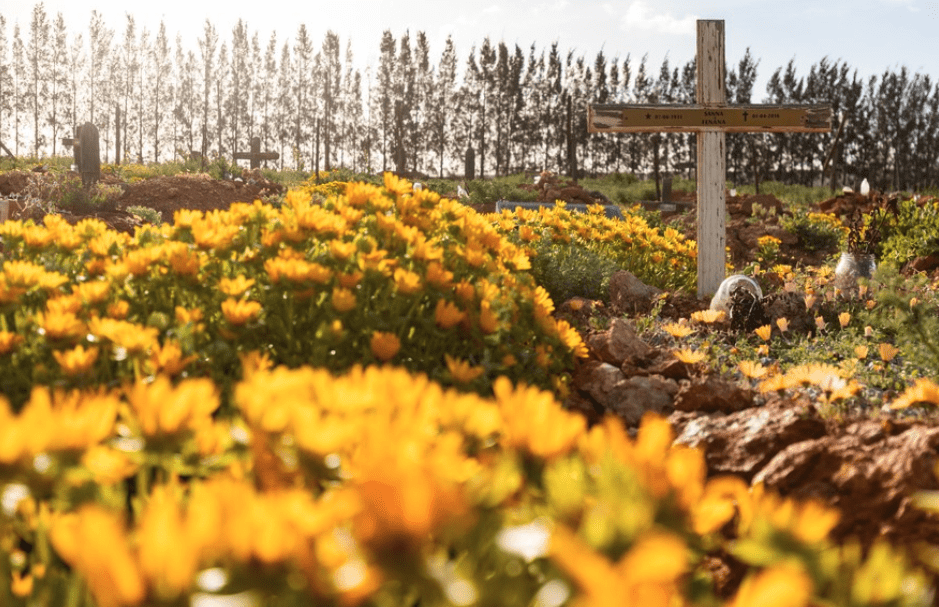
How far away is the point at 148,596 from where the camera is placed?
1.82 feet

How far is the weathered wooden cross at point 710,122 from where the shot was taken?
5.80 m

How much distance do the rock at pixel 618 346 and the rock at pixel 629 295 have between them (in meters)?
1.54

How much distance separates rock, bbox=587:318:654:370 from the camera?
3.00m

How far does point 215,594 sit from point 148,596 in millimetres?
65

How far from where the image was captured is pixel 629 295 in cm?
486

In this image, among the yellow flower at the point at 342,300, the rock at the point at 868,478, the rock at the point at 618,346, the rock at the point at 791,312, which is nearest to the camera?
the rock at the point at 868,478

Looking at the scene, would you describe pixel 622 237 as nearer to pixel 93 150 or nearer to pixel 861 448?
pixel 861 448

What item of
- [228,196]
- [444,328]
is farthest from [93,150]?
[444,328]

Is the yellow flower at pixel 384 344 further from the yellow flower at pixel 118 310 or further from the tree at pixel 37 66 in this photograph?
the tree at pixel 37 66

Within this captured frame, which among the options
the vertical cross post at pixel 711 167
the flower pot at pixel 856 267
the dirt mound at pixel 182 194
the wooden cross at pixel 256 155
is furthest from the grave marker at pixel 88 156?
the flower pot at pixel 856 267

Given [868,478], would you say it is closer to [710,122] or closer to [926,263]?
[710,122]

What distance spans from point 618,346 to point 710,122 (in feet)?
11.4

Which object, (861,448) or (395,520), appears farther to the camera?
(861,448)

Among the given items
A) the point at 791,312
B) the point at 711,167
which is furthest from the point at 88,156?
the point at 791,312
